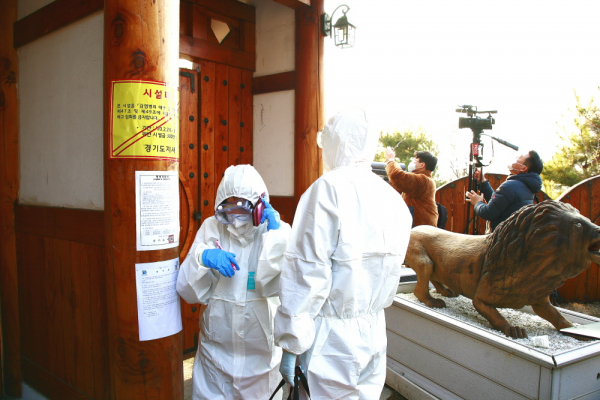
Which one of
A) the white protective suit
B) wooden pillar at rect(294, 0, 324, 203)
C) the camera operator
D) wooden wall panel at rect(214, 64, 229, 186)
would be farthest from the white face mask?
the camera operator

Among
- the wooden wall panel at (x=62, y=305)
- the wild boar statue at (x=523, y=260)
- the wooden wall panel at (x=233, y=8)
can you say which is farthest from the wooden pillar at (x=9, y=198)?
the wild boar statue at (x=523, y=260)

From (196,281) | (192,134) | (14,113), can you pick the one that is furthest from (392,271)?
(14,113)

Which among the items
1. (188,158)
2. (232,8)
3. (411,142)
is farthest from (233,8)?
(411,142)

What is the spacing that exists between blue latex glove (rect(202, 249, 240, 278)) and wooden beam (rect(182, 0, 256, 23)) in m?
2.25

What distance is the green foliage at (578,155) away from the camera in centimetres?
1022

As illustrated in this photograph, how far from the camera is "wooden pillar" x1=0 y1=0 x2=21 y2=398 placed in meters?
2.49

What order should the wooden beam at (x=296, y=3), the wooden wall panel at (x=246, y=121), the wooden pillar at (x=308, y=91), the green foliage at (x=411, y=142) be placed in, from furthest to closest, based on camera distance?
the green foliage at (x=411, y=142) < the wooden wall panel at (x=246, y=121) < the wooden pillar at (x=308, y=91) < the wooden beam at (x=296, y=3)

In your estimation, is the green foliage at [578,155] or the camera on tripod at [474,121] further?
the green foliage at [578,155]

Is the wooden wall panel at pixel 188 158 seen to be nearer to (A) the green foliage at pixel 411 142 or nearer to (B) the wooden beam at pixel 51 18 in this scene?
(B) the wooden beam at pixel 51 18

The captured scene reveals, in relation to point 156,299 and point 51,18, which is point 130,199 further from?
point 51,18

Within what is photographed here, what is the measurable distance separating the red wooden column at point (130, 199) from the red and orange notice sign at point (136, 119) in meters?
0.03

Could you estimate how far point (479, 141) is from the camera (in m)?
3.77

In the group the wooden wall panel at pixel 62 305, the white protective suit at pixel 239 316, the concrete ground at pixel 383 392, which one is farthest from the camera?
the concrete ground at pixel 383 392

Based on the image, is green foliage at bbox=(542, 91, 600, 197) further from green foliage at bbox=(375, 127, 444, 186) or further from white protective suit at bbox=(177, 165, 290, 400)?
white protective suit at bbox=(177, 165, 290, 400)
